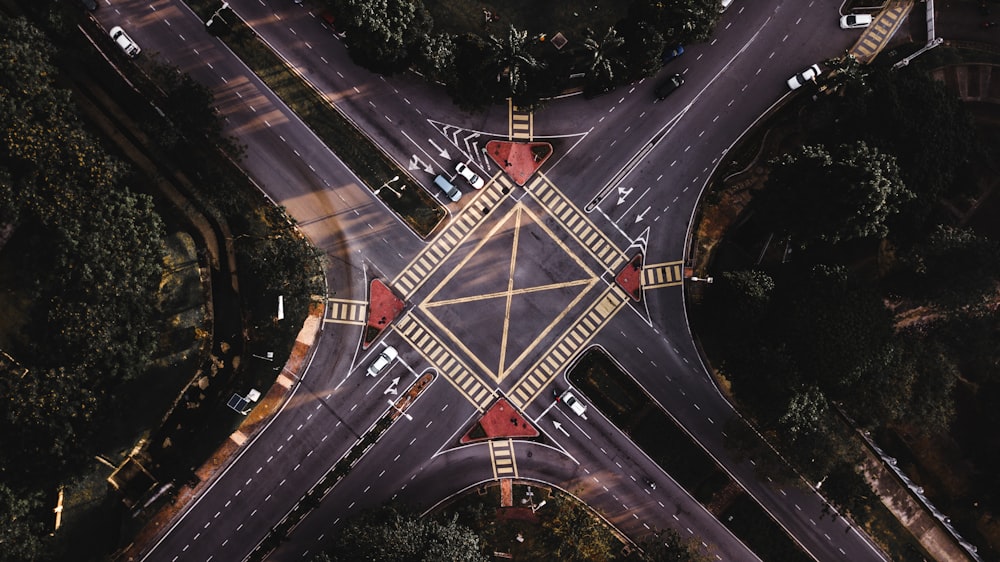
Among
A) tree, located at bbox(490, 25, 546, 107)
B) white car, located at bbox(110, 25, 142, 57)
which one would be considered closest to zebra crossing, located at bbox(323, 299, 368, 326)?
tree, located at bbox(490, 25, 546, 107)

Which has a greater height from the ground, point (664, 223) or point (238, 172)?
point (664, 223)

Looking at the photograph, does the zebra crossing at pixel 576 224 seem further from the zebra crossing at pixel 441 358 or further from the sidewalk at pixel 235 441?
the sidewalk at pixel 235 441

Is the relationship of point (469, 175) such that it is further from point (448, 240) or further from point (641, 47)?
point (641, 47)

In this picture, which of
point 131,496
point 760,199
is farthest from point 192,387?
point 760,199

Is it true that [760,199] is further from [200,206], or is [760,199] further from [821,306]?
[200,206]

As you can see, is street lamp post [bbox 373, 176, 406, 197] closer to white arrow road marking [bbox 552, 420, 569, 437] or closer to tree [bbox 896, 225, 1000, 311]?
white arrow road marking [bbox 552, 420, 569, 437]

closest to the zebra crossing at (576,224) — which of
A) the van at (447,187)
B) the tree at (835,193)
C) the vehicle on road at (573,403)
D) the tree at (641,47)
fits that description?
the van at (447,187)

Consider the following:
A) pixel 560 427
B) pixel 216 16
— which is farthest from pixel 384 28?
pixel 560 427
